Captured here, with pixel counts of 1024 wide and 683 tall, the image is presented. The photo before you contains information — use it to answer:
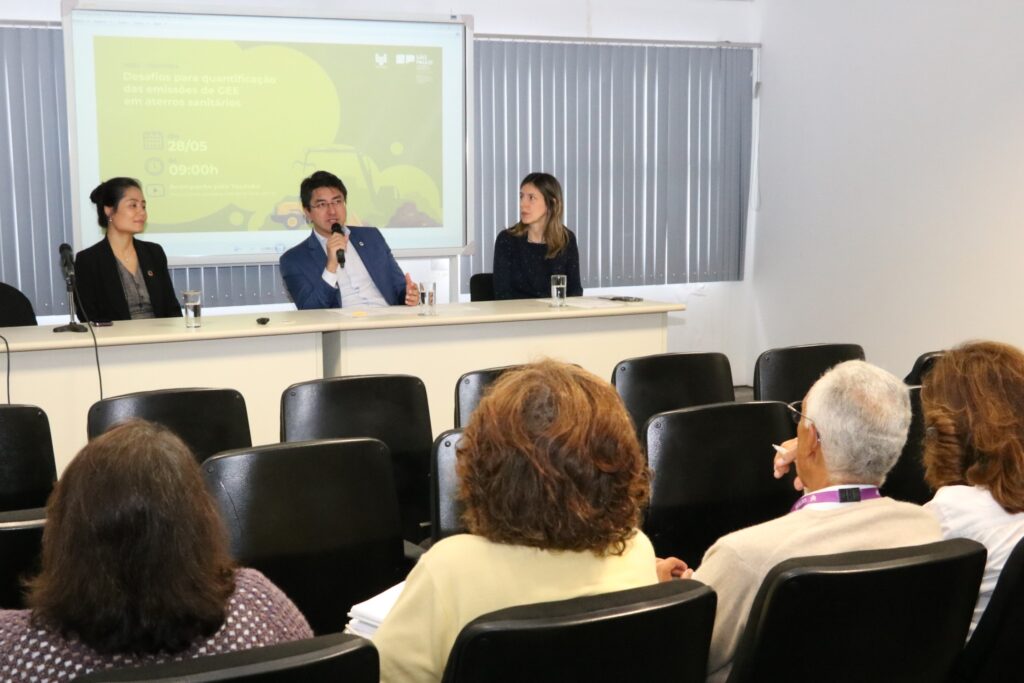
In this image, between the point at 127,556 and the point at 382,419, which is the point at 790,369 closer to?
the point at 382,419

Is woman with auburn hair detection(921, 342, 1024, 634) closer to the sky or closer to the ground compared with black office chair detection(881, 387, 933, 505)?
closer to the sky

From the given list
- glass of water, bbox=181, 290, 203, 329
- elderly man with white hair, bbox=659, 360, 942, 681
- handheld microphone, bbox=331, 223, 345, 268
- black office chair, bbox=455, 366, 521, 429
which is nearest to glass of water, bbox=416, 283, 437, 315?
handheld microphone, bbox=331, 223, 345, 268

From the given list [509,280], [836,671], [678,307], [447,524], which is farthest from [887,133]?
[836,671]

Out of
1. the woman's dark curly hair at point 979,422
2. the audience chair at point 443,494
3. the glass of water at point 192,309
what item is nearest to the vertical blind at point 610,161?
the glass of water at point 192,309

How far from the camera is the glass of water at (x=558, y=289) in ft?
17.3

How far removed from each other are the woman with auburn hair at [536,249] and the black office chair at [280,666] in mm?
4546

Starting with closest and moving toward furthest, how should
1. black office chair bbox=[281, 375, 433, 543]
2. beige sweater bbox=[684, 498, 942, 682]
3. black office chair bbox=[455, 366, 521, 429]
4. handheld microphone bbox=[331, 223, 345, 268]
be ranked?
beige sweater bbox=[684, 498, 942, 682]
black office chair bbox=[281, 375, 433, 543]
black office chair bbox=[455, 366, 521, 429]
handheld microphone bbox=[331, 223, 345, 268]

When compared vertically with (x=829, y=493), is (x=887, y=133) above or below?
above

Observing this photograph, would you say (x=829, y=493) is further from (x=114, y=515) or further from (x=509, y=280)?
(x=509, y=280)

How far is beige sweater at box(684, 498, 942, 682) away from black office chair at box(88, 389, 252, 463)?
5.25 ft

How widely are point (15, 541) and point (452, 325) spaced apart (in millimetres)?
2965

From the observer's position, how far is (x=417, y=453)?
3367mm

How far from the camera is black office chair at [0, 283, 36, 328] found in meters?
4.77

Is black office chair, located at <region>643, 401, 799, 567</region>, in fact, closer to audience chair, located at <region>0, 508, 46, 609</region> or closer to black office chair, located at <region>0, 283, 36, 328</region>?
audience chair, located at <region>0, 508, 46, 609</region>
